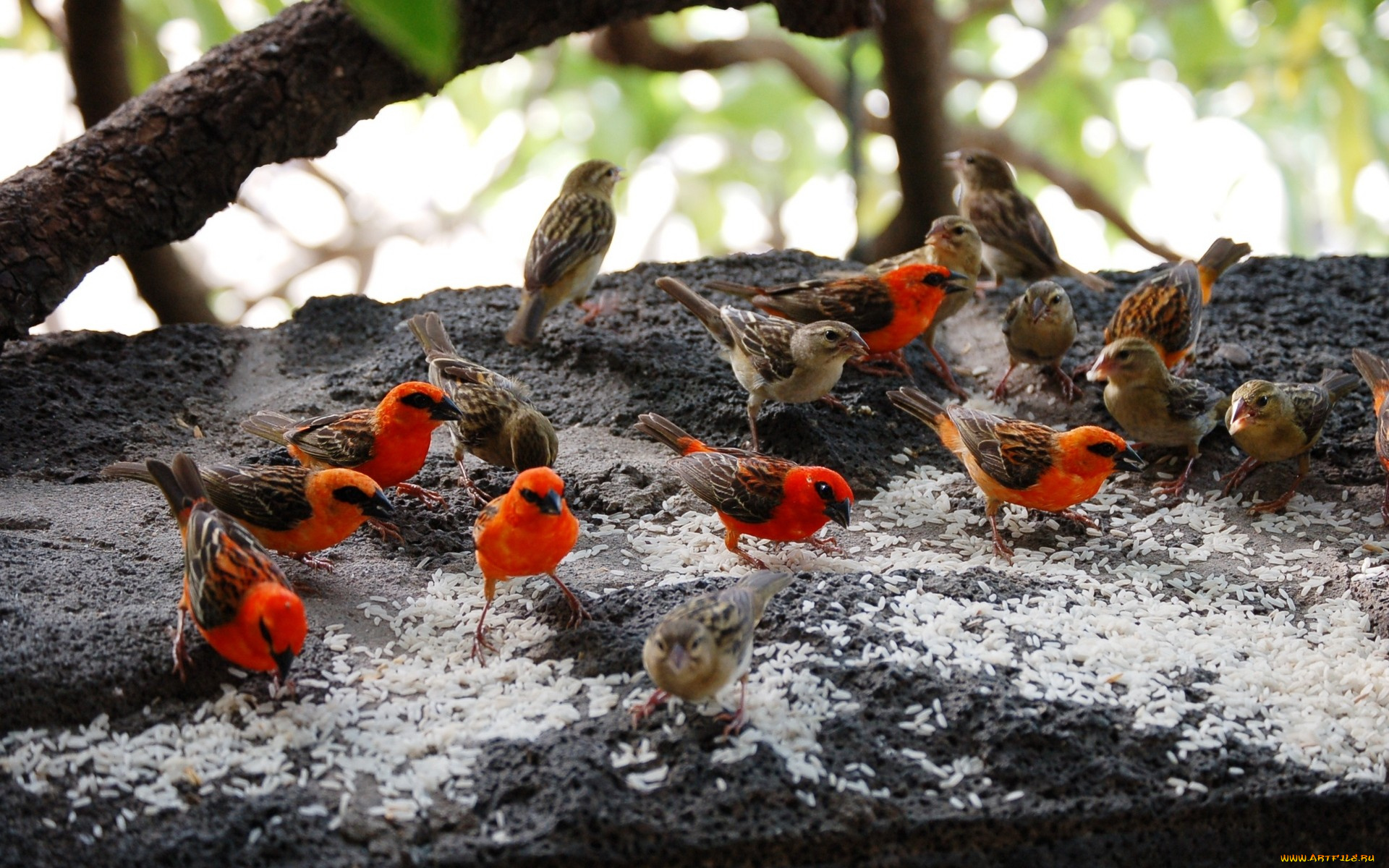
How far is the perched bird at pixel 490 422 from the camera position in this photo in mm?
4684

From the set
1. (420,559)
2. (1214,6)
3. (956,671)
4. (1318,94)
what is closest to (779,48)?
(1214,6)

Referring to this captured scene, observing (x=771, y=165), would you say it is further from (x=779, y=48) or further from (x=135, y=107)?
(x=135, y=107)

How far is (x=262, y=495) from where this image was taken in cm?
420

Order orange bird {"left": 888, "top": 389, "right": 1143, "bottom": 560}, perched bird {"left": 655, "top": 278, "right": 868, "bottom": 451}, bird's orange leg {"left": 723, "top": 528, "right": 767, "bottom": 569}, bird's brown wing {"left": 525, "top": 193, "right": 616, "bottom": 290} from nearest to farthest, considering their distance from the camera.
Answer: bird's orange leg {"left": 723, "top": 528, "right": 767, "bottom": 569} → orange bird {"left": 888, "top": 389, "right": 1143, "bottom": 560} → perched bird {"left": 655, "top": 278, "right": 868, "bottom": 451} → bird's brown wing {"left": 525, "top": 193, "right": 616, "bottom": 290}

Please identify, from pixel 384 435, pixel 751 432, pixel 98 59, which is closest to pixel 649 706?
pixel 384 435

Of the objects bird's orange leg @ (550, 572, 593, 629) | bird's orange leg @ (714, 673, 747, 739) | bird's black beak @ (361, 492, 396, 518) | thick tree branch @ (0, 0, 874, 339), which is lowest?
bird's orange leg @ (714, 673, 747, 739)

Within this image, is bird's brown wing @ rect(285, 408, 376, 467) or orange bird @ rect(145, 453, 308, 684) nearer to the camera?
orange bird @ rect(145, 453, 308, 684)

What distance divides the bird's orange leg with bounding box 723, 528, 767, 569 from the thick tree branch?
299cm

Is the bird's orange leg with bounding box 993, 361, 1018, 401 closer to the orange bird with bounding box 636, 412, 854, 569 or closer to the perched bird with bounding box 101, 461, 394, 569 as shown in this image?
the orange bird with bounding box 636, 412, 854, 569

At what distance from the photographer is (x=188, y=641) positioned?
3.71 meters

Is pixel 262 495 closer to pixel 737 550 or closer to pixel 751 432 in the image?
pixel 737 550

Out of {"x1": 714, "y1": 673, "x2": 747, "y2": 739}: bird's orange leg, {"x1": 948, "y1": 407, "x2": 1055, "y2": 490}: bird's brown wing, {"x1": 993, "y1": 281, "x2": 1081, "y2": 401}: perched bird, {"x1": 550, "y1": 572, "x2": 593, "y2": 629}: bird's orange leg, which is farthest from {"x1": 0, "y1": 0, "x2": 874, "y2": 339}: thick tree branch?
{"x1": 714, "y1": 673, "x2": 747, "y2": 739}: bird's orange leg

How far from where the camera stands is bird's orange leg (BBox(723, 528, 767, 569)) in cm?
441

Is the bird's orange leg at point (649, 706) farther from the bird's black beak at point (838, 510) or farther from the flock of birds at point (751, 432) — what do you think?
the bird's black beak at point (838, 510)
